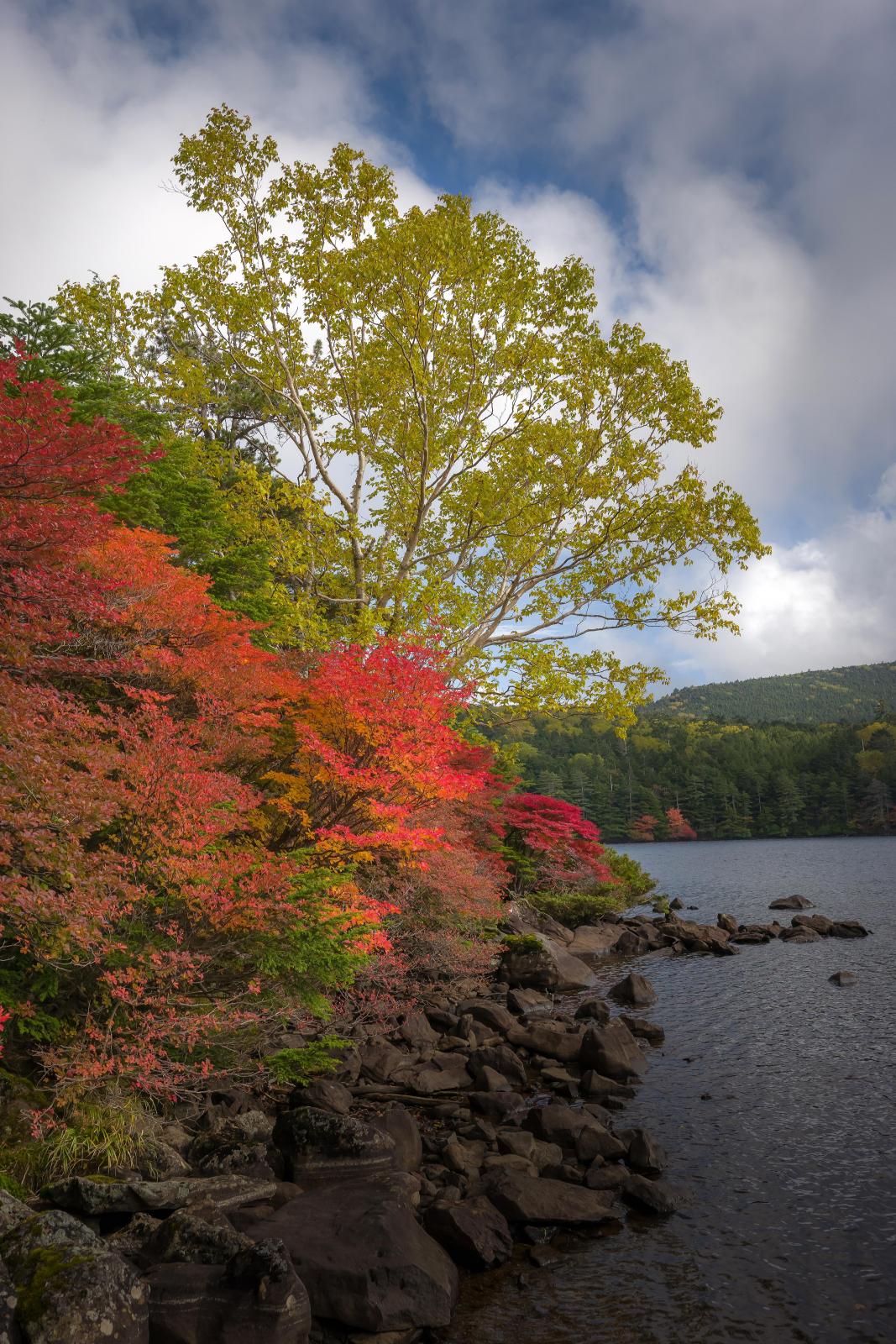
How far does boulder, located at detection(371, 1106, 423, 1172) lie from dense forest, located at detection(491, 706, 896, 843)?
63.1 metres

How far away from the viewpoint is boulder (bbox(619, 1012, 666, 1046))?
12781mm

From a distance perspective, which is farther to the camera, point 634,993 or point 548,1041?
point 634,993

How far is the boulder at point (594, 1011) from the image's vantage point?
14.0 meters

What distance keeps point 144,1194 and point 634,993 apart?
11643 millimetres

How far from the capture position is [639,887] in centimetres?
3338

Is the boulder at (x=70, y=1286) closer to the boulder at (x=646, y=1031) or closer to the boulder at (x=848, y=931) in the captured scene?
the boulder at (x=646, y=1031)

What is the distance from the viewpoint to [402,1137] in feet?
26.7

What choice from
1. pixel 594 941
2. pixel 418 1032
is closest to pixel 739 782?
pixel 594 941

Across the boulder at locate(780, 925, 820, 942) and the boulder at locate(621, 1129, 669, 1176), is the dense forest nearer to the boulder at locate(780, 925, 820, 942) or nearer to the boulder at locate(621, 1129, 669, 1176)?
the boulder at locate(780, 925, 820, 942)

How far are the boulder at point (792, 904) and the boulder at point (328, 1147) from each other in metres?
26.5

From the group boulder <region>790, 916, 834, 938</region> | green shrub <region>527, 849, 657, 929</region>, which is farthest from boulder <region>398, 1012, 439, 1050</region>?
boulder <region>790, 916, 834, 938</region>

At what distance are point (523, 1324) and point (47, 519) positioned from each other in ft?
27.7

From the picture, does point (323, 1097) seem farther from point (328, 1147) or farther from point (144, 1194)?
point (144, 1194)

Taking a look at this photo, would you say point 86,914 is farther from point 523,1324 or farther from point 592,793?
point 592,793
